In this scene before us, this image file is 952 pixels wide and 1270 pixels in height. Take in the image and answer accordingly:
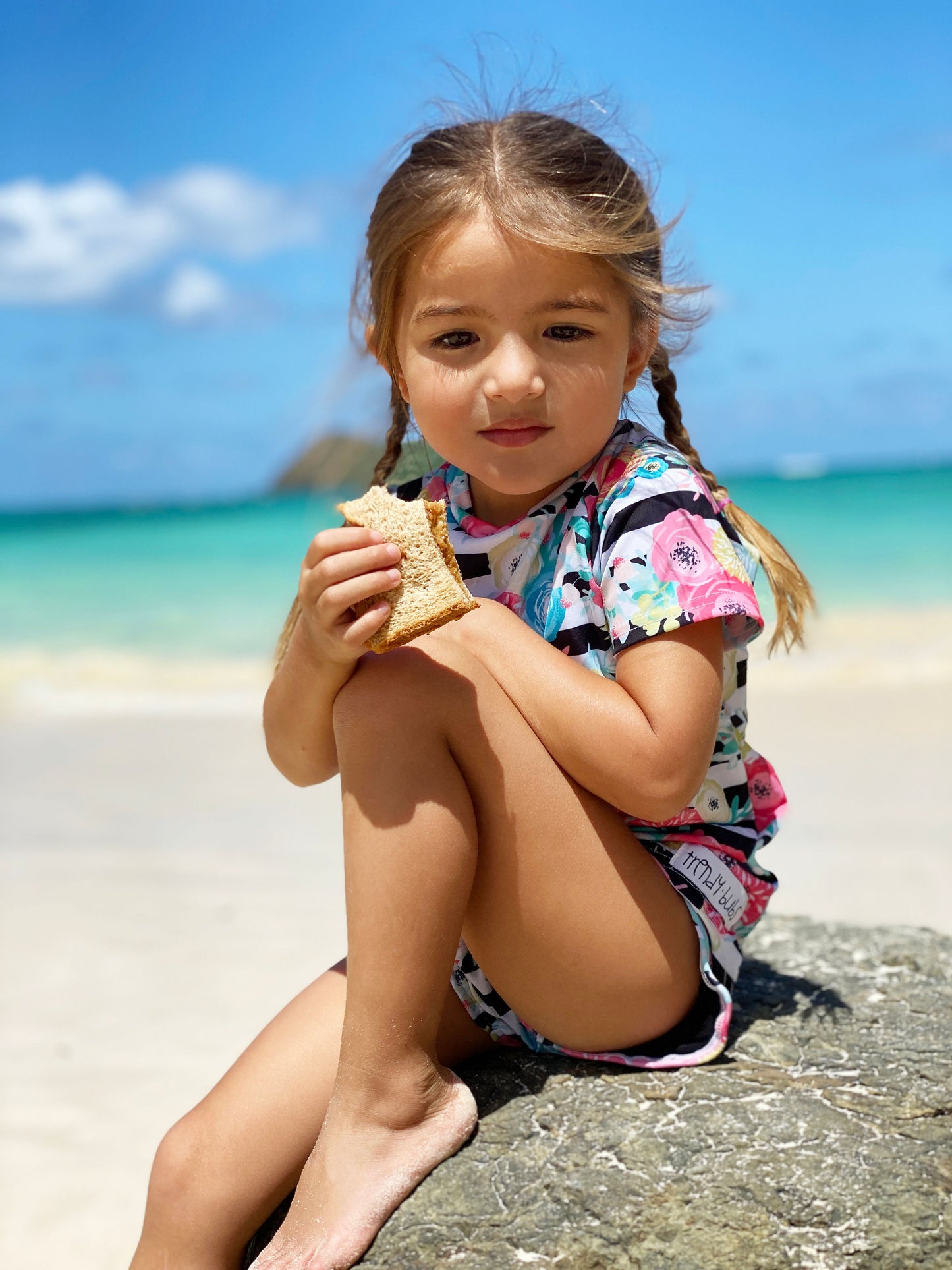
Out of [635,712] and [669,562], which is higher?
[669,562]

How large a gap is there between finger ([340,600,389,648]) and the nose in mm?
419

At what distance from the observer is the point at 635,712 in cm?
175

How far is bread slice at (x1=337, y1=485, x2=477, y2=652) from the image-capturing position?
174cm

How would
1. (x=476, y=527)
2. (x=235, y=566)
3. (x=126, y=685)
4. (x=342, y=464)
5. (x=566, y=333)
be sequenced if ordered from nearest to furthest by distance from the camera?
(x=566, y=333) < (x=476, y=527) < (x=342, y=464) < (x=126, y=685) < (x=235, y=566)

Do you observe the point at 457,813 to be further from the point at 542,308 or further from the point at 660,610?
the point at 542,308

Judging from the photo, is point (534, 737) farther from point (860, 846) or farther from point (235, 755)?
point (235, 755)

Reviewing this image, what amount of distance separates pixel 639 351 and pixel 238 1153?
4.98 feet

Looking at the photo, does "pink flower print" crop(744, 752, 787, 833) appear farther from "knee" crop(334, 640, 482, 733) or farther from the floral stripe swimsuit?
"knee" crop(334, 640, 482, 733)

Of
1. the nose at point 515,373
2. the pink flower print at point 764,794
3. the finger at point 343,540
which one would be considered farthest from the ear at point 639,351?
the pink flower print at point 764,794

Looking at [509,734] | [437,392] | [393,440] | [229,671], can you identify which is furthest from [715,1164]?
[229,671]

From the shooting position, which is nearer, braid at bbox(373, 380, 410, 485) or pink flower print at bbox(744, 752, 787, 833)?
pink flower print at bbox(744, 752, 787, 833)

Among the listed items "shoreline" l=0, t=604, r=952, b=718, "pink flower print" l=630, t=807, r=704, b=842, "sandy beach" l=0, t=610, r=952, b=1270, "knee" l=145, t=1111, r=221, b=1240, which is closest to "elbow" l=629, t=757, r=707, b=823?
"pink flower print" l=630, t=807, r=704, b=842

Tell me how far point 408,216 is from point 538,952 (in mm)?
1238

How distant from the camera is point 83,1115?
2.95 metres
